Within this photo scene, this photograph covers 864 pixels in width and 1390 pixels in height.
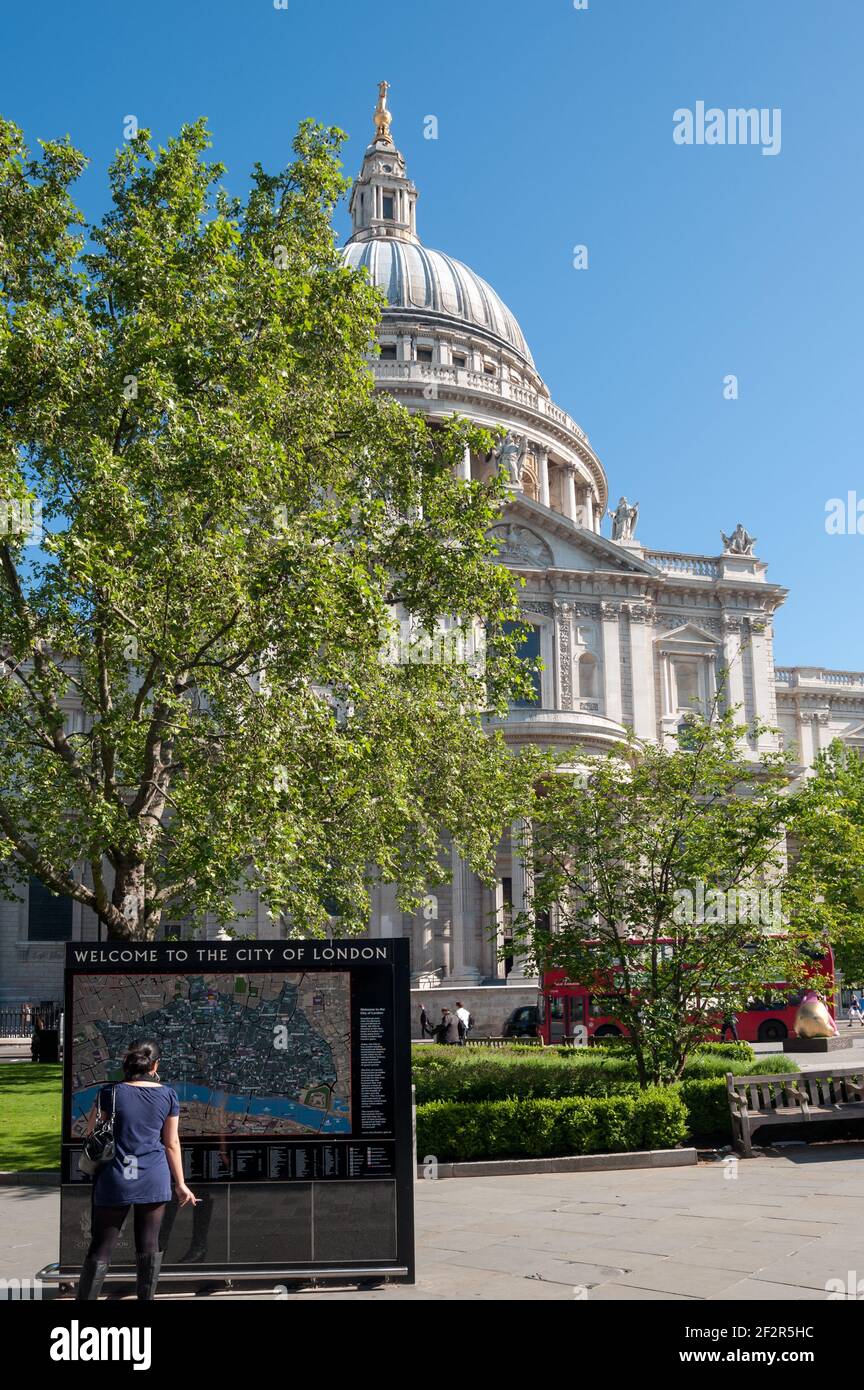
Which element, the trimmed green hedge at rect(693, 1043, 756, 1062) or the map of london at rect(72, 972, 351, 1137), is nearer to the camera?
the map of london at rect(72, 972, 351, 1137)

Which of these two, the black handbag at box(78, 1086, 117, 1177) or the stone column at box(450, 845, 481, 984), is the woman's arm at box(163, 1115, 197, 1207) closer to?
the black handbag at box(78, 1086, 117, 1177)

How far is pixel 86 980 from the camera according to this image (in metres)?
9.99

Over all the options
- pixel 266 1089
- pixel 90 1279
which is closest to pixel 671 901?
pixel 266 1089

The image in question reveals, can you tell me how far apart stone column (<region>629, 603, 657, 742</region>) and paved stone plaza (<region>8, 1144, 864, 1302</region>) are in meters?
40.3

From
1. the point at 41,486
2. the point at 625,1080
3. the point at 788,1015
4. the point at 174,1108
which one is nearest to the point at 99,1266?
the point at 174,1108

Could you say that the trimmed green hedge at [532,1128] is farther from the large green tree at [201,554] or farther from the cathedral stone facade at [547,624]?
the cathedral stone facade at [547,624]

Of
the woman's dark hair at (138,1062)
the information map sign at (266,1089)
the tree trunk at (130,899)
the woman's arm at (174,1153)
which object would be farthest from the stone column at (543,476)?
the woman's arm at (174,1153)

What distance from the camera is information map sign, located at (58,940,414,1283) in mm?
9633

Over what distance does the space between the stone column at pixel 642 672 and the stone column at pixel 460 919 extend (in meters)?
12.0

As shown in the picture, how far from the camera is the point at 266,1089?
9.98 metres

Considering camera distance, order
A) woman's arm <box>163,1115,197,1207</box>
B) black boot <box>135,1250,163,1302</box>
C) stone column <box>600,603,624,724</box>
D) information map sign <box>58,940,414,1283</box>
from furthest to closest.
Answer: stone column <box>600,603,624,724</box> < information map sign <box>58,940,414,1283</box> < woman's arm <box>163,1115,197,1207</box> < black boot <box>135,1250,163,1302</box>

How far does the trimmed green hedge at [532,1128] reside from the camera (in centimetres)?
1588

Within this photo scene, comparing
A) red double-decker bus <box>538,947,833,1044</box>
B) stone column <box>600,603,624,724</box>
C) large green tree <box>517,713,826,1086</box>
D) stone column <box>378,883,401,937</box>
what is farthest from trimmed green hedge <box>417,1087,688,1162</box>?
stone column <box>600,603,624,724</box>
